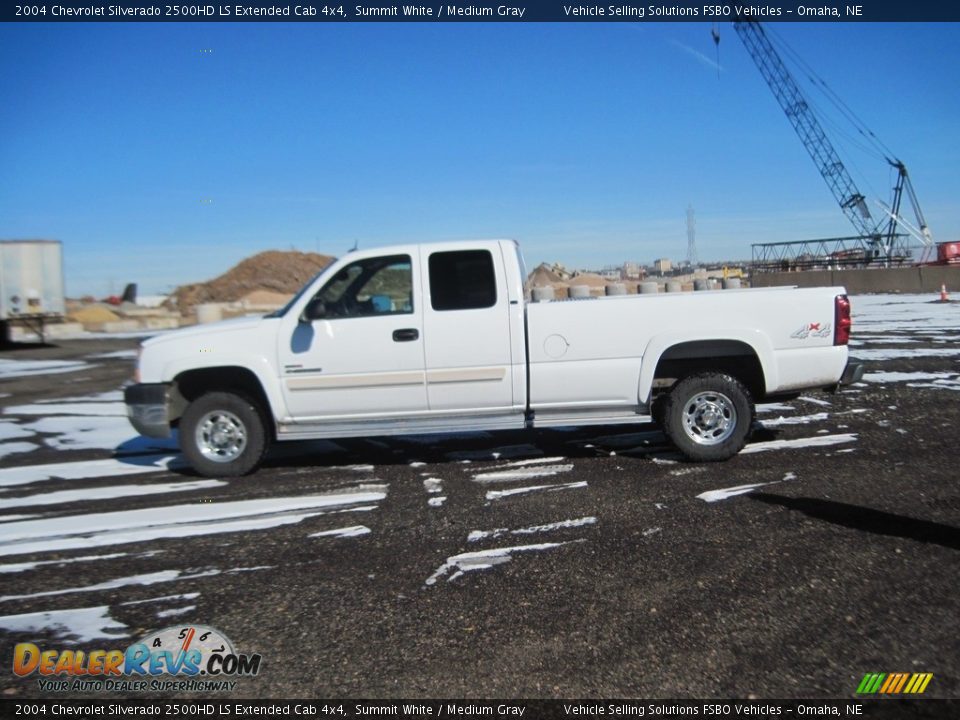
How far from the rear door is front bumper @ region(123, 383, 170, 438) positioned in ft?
7.75

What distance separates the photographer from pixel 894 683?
3145 mm


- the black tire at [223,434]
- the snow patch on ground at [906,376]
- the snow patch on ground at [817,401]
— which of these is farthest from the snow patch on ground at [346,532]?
the snow patch on ground at [906,376]

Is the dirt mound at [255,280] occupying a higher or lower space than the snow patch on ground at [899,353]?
higher

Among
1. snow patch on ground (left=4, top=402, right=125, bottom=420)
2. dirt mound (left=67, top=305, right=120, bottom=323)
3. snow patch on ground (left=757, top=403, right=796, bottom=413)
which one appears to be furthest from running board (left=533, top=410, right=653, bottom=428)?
dirt mound (left=67, top=305, right=120, bottom=323)

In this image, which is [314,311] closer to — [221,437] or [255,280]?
[221,437]

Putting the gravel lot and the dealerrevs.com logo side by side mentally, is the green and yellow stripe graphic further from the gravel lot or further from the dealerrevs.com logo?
the dealerrevs.com logo

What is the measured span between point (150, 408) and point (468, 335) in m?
2.91

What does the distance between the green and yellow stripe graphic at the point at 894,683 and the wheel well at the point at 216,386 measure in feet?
16.8

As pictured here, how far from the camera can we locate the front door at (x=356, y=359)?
659 cm

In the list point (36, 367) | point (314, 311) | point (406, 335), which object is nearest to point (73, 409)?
point (314, 311)

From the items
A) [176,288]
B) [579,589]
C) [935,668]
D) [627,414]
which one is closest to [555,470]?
[627,414]

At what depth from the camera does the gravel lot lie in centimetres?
336

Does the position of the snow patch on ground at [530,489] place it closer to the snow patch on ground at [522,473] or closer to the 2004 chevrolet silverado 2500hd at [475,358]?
the snow patch on ground at [522,473]

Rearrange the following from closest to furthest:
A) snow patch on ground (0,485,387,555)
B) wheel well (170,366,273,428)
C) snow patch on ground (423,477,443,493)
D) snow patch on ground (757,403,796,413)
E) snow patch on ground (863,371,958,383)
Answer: snow patch on ground (0,485,387,555)
snow patch on ground (423,477,443,493)
wheel well (170,366,273,428)
snow patch on ground (757,403,796,413)
snow patch on ground (863,371,958,383)
